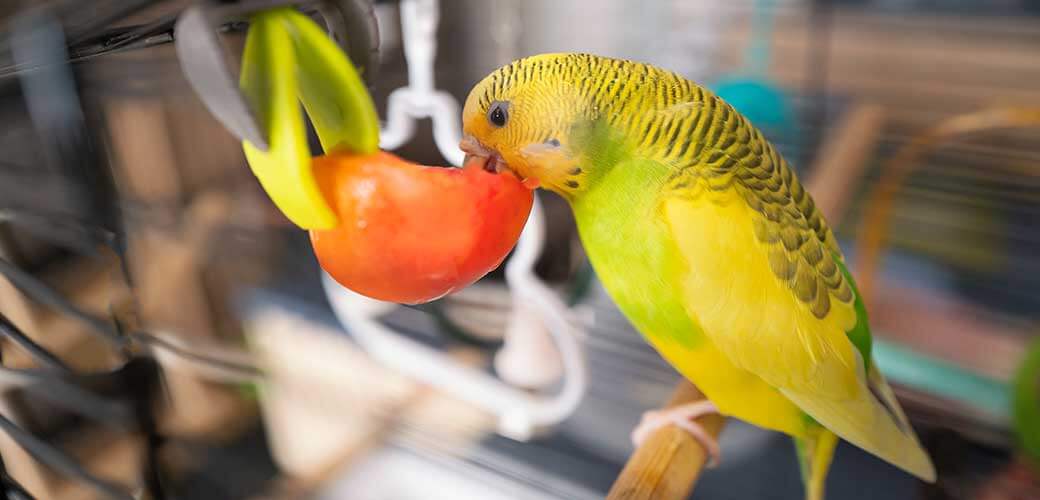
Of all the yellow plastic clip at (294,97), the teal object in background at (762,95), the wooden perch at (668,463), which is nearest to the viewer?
the yellow plastic clip at (294,97)

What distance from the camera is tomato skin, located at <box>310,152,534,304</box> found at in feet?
0.82

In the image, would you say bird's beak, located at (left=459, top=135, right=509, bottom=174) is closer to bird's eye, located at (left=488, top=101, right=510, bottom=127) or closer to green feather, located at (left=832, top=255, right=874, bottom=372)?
bird's eye, located at (left=488, top=101, right=510, bottom=127)

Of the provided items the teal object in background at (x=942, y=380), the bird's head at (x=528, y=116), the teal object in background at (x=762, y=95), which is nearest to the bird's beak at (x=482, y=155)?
the bird's head at (x=528, y=116)

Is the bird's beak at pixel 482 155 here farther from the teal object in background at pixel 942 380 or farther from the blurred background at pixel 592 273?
the teal object in background at pixel 942 380

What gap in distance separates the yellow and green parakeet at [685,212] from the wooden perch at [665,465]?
106 mm

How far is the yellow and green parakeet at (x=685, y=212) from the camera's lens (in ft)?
1.04

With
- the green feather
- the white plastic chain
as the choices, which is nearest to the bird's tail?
the green feather

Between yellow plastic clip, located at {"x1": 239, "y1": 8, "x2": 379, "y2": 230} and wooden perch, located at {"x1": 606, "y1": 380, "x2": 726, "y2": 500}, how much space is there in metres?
0.28

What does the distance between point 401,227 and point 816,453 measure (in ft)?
1.09

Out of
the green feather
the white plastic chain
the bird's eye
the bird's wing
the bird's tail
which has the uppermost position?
the bird's eye

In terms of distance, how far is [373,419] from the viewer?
3.49 feet

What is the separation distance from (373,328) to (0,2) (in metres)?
0.57

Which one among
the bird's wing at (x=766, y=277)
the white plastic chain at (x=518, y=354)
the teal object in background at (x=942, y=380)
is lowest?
the teal object in background at (x=942, y=380)

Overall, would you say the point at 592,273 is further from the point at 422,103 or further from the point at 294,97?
the point at 294,97
